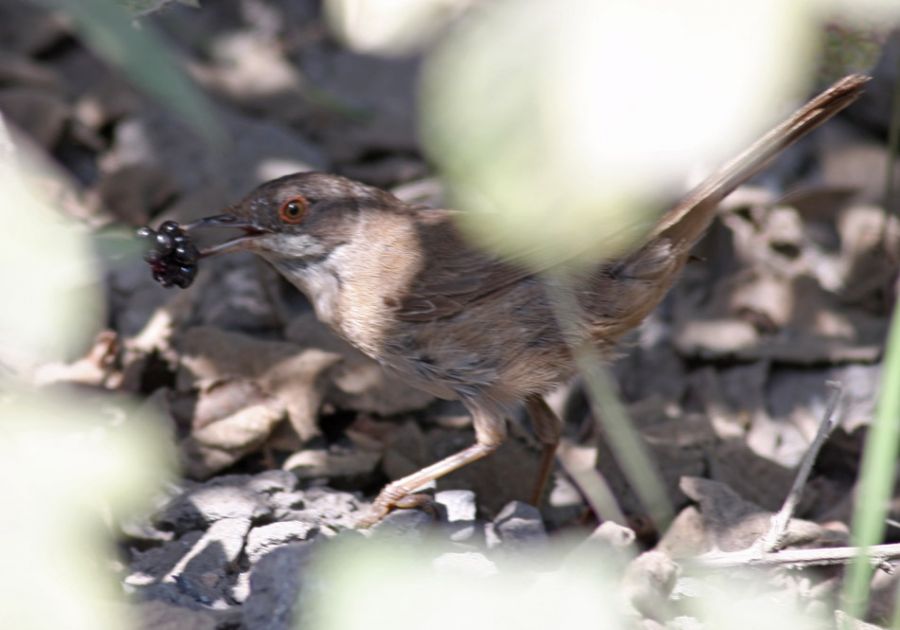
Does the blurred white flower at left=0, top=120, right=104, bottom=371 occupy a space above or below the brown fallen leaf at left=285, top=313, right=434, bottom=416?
above

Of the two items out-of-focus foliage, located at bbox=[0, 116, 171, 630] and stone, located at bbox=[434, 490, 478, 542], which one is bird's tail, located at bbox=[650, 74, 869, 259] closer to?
stone, located at bbox=[434, 490, 478, 542]

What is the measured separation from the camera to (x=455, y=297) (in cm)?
352

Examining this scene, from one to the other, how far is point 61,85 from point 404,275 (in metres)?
2.78

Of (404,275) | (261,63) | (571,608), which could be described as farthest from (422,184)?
(571,608)

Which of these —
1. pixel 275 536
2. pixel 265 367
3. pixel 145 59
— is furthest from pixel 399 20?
pixel 265 367

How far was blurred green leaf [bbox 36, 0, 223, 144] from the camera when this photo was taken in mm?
1212

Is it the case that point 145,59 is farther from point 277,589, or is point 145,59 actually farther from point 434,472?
point 434,472

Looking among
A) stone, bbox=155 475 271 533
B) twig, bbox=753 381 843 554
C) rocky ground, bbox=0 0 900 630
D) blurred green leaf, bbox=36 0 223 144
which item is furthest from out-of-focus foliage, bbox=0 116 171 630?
twig, bbox=753 381 843 554

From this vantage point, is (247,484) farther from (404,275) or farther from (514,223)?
(514,223)

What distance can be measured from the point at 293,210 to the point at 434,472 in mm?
961

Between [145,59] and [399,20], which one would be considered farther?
[399,20]

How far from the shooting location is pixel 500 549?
3180 millimetres

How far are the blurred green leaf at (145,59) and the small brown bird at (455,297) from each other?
220 centimetres

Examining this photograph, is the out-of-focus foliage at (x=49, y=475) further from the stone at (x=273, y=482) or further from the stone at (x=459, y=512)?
the stone at (x=459, y=512)
